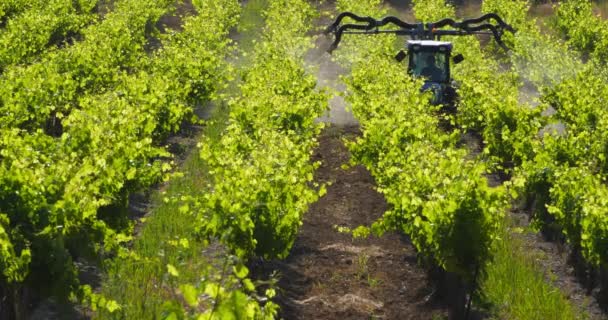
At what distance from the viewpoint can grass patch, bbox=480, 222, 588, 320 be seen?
37.2 ft

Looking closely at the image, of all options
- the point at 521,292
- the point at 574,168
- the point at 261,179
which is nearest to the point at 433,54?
the point at 574,168

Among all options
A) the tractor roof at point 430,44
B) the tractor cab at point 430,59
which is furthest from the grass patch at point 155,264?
the tractor cab at point 430,59

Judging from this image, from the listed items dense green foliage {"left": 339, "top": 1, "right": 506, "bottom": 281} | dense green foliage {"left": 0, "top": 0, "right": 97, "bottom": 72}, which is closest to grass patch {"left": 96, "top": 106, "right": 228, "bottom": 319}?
dense green foliage {"left": 339, "top": 1, "right": 506, "bottom": 281}

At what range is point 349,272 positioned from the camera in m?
12.7

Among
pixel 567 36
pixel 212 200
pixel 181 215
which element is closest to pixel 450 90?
pixel 181 215

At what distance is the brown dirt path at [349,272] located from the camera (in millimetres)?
11445

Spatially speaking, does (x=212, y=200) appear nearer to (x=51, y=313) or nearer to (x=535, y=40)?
(x=51, y=313)

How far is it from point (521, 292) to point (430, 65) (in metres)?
9.82

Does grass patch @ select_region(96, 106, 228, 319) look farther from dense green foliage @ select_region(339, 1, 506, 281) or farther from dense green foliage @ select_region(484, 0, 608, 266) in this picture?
dense green foliage @ select_region(484, 0, 608, 266)

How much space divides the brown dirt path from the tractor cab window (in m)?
5.60

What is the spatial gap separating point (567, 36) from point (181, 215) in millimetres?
23688

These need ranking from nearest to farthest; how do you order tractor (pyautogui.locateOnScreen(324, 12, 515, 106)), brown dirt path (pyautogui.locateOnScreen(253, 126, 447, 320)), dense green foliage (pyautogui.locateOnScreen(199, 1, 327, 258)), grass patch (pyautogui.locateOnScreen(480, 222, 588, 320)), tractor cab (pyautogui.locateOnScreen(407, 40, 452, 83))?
dense green foliage (pyautogui.locateOnScreen(199, 1, 327, 258)) → grass patch (pyautogui.locateOnScreen(480, 222, 588, 320)) → brown dirt path (pyautogui.locateOnScreen(253, 126, 447, 320)) → tractor (pyautogui.locateOnScreen(324, 12, 515, 106)) → tractor cab (pyautogui.locateOnScreen(407, 40, 452, 83))

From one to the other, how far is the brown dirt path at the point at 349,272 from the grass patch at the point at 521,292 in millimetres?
782

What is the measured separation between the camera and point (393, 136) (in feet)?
45.6
